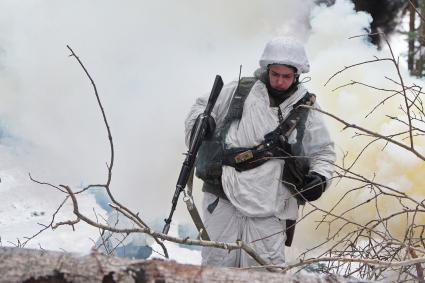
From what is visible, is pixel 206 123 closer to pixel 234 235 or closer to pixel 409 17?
pixel 234 235

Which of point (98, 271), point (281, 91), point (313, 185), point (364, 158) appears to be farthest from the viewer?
point (364, 158)

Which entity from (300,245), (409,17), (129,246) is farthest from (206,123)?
(409,17)

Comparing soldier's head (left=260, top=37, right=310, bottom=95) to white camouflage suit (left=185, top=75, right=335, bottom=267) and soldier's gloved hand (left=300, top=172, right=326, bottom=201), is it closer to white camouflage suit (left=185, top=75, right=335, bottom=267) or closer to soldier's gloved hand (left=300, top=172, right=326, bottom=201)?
white camouflage suit (left=185, top=75, right=335, bottom=267)

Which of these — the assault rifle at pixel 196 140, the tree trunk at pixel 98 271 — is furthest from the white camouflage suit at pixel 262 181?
the tree trunk at pixel 98 271

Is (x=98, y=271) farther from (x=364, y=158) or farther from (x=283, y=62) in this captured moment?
(x=364, y=158)

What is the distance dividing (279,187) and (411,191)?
4422mm

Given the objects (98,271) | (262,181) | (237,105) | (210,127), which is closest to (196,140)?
(210,127)

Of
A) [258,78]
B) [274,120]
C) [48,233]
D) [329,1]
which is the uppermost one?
[329,1]

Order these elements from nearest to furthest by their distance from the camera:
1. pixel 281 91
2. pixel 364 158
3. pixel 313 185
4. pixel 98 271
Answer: pixel 98 271 → pixel 313 185 → pixel 281 91 → pixel 364 158

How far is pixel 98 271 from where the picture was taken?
128 cm

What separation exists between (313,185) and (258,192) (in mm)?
260

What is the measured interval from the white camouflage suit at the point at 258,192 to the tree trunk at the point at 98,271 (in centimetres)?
220

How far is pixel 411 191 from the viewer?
7.63 metres

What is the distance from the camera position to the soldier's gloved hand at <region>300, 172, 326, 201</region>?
Result: 3.48m
